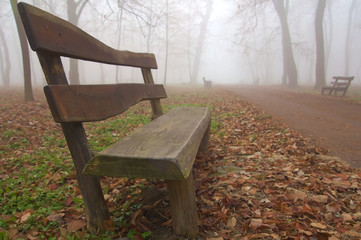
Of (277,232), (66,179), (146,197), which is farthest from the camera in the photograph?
(66,179)

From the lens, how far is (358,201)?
1.85 meters

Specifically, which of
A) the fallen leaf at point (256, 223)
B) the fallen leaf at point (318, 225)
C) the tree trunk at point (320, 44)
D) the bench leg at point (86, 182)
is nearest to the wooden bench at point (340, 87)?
the tree trunk at point (320, 44)

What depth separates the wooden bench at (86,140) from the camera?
1.19 metres

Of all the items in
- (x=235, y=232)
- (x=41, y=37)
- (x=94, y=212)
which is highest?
(x=41, y=37)

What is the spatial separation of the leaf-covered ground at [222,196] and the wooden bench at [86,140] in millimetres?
262

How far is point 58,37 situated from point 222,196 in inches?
67.7

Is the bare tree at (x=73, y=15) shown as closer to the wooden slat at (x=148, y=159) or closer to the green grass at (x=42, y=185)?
the green grass at (x=42, y=185)

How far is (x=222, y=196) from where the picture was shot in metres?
1.98

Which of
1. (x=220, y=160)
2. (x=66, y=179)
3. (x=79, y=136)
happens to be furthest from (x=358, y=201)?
(x=66, y=179)

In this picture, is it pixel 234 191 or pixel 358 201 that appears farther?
pixel 234 191

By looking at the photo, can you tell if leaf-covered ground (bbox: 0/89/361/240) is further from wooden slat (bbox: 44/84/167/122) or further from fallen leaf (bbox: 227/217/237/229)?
wooden slat (bbox: 44/84/167/122)

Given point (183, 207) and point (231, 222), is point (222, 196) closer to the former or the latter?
point (231, 222)

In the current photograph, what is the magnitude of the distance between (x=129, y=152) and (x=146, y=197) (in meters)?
0.90

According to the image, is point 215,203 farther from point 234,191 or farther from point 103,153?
point 103,153
